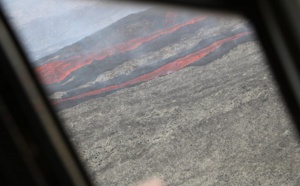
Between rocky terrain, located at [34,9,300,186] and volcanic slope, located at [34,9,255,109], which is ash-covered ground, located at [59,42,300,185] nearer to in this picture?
rocky terrain, located at [34,9,300,186]

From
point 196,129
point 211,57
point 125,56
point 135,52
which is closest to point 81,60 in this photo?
point 125,56

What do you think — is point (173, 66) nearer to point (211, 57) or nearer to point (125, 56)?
point (211, 57)

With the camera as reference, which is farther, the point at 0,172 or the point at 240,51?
the point at 240,51

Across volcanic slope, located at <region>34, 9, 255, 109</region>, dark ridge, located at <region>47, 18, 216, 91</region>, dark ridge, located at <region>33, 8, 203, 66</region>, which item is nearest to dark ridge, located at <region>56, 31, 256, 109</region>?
volcanic slope, located at <region>34, 9, 255, 109</region>

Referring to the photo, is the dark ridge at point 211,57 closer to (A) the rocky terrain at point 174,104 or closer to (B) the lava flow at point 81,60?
(A) the rocky terrain at point 174,104

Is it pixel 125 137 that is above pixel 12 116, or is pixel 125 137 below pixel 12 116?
below

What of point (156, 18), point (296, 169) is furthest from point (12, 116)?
point (156, 18)

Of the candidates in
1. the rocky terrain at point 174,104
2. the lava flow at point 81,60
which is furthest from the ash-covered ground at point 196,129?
the lava flow at point 81,60

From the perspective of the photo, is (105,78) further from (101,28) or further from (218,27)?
(218,27)
